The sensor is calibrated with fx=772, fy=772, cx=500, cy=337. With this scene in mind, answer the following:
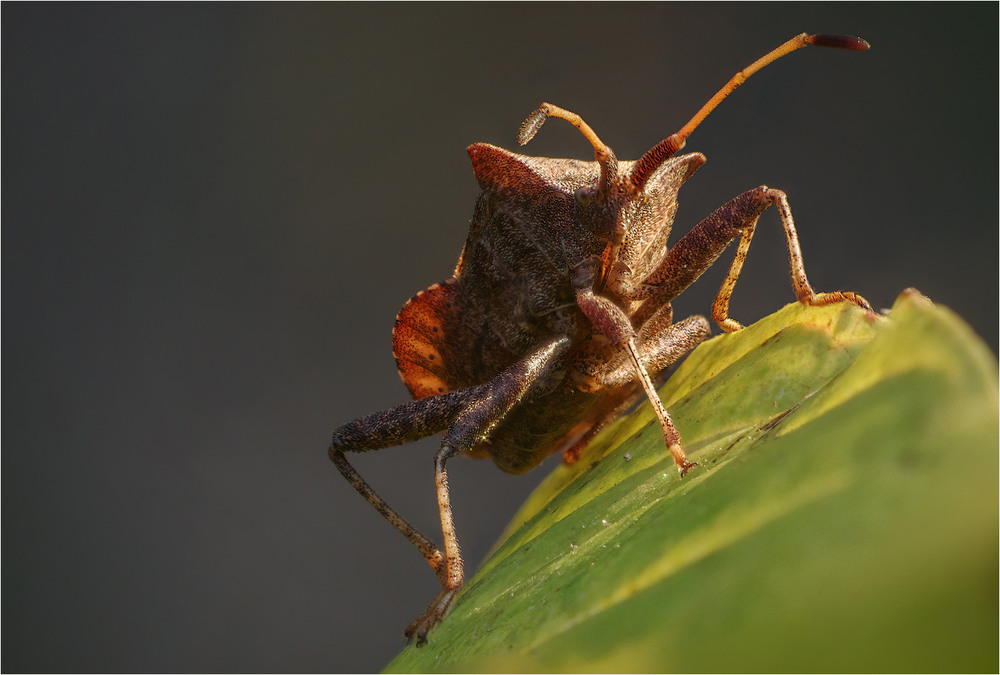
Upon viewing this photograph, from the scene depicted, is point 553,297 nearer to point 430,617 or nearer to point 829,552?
point 430,617

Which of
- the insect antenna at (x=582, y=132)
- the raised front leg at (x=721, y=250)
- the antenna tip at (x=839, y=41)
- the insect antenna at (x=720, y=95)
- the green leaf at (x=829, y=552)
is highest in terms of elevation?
the insect antenna at (x=582, y=132)

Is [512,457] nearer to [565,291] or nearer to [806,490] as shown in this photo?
[565,291]

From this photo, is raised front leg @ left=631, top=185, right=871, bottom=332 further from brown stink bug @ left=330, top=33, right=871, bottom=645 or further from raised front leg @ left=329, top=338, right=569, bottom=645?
raised front leg @ left=329, top=338, right=569, bottom=645

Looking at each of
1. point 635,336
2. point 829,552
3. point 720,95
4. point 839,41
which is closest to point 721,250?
point 635,336

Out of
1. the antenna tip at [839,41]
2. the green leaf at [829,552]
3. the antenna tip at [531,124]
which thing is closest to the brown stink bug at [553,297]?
the antenna tip at [531,124]

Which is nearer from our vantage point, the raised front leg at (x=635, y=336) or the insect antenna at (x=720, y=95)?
the insect antenna at (x=720, y=95)

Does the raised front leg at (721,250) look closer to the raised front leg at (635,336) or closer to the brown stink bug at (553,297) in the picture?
the brown stink bug at (553,297)

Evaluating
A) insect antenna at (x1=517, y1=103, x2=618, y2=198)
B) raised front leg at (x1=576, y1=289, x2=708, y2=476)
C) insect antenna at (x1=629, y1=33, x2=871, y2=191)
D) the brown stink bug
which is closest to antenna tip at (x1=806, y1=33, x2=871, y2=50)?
insect antenna at (x1=629, y1=33, x2=871, y2=191)

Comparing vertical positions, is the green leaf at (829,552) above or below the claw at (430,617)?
above
